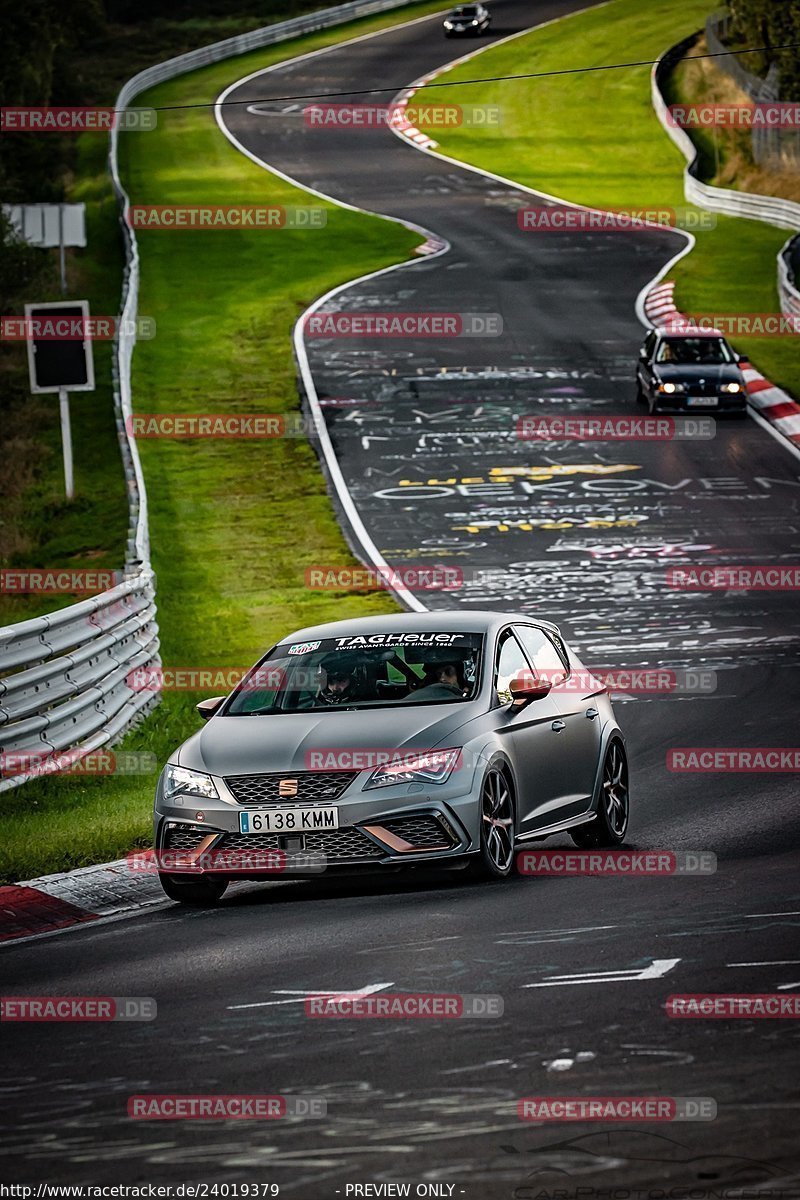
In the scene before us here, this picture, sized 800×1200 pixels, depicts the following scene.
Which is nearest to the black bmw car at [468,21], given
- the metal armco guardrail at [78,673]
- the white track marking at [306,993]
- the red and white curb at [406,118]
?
the red and white curb at [406,118]

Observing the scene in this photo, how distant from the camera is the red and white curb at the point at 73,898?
33.7 ft

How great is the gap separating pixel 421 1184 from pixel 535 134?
68.3m

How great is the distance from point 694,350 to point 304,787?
86.3ft

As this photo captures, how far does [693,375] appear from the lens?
114 ft

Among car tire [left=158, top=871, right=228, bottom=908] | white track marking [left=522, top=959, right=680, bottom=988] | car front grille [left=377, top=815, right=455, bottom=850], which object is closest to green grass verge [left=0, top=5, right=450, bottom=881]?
car tire [left=158, top=871, right=228, bottom=908]

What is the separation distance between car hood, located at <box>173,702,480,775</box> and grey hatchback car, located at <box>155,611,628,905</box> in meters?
0.01

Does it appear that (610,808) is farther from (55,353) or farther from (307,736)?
(55,353)

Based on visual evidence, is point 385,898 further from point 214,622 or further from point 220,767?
point 214,622

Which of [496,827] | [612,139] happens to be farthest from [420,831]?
[612,139]

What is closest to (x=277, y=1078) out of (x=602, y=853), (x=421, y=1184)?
(x=421, y=1184)

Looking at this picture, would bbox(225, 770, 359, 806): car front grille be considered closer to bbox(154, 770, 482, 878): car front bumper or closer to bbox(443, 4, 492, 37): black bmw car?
bbox(154, 770, 482, 878): car front bumper

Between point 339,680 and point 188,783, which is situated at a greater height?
point 339,680

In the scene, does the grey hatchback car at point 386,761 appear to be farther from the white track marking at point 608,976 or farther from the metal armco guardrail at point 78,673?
the metal armco guardrail at point 78,673

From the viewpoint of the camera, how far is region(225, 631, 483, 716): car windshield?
36.8 feet
